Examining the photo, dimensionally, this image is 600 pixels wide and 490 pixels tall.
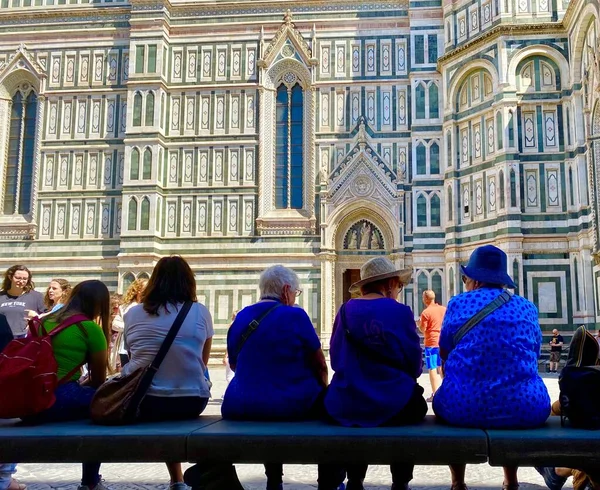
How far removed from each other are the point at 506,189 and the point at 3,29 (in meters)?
19.1

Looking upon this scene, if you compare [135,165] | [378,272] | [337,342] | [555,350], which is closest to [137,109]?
[135,165]

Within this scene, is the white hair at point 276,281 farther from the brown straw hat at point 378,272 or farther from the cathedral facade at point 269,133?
the cathedral facade at point 269,133

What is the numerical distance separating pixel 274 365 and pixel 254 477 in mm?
2174

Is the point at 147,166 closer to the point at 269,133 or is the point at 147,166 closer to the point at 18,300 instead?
the point at 269,133

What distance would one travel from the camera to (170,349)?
4.20 metres

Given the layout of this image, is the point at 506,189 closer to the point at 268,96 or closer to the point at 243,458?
the point at 268,96

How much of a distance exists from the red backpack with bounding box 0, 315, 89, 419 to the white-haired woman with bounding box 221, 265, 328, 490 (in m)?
1.16

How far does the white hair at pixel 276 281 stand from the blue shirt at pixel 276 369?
0.72 feet

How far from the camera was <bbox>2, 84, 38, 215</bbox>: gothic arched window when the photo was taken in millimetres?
23016

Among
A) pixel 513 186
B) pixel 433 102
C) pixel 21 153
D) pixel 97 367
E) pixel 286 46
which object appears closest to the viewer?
pixel 97 367

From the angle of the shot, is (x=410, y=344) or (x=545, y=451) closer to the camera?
(x=545, y=451)

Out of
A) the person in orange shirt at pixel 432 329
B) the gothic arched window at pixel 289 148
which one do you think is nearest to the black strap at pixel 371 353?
the person in orange shirt at pixel 432 329

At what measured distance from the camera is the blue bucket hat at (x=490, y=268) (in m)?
3.96

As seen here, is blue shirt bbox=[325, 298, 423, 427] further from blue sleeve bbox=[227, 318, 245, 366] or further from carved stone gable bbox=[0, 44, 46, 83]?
carved stone gable bbox=[0, 44, 46, 83]
